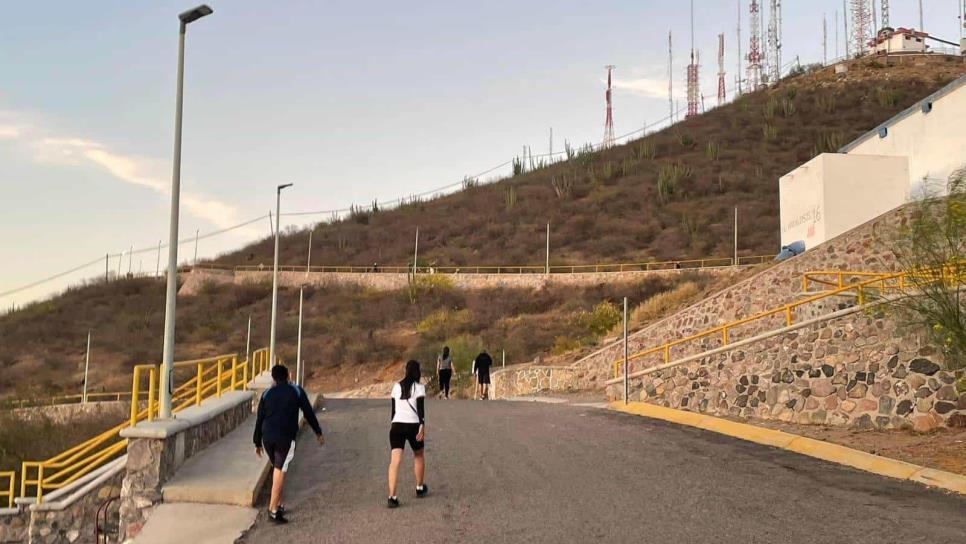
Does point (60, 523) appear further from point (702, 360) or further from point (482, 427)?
point (702, 360)

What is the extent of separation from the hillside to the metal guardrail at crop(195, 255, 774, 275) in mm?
4077

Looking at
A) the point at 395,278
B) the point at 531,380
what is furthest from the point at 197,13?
the point at 395,278

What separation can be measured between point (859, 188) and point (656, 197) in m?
67.2

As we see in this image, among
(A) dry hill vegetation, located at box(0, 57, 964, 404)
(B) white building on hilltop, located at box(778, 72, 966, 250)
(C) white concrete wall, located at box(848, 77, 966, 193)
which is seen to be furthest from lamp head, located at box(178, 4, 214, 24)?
(A) dry hill vegetation, located at box(0, 57, 964, 404)

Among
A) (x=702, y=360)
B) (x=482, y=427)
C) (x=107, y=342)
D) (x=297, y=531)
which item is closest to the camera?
(x=297, y=531)

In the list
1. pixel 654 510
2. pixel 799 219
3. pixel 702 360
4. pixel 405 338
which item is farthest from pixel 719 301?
pixel 405 338

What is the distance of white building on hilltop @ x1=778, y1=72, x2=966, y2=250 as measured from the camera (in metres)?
26.4

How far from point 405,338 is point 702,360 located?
42171mm

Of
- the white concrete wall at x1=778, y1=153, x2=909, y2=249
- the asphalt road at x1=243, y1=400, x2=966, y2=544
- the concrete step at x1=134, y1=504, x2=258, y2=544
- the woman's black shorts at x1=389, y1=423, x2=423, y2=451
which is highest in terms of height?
the white concrete wall at x1=778, y1=153, x2=909, y2=249

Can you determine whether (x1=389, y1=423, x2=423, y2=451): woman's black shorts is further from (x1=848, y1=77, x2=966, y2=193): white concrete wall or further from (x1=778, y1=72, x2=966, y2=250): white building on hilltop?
(x1=778, y1=72, x2=966, y2=250): white building on hilltop

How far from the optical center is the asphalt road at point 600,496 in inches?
321

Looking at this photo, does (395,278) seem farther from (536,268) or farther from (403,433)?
(403,433)

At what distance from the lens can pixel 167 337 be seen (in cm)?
1060

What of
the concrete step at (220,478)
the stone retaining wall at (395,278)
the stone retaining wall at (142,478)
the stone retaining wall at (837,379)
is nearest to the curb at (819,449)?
the stone retaining wall at (837,379)
